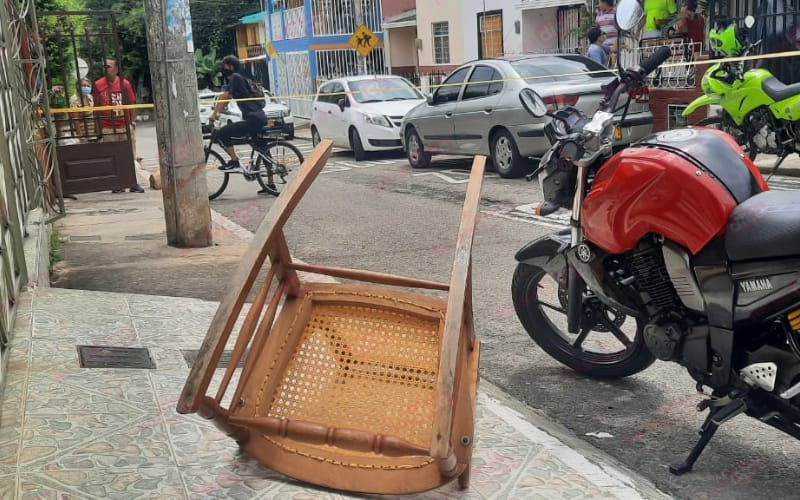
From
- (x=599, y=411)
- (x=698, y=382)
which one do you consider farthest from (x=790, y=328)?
(x=599, y=411)

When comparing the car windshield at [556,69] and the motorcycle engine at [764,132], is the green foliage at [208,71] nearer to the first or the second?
the car windshield at [556,69]

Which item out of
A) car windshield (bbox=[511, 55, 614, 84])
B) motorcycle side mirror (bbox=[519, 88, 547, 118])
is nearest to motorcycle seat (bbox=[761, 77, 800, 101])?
car windshield (bbox=[511, 55, 614, 84])

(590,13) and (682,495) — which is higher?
(590,13)

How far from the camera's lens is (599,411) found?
4.40m

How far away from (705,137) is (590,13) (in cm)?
1623

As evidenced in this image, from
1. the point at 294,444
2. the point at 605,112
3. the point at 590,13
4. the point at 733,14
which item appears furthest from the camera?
the point at 590,13

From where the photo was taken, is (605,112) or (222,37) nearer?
(605,112)

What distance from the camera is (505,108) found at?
12.3m

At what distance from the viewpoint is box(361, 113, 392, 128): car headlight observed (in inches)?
646

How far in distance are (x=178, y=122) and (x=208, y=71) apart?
41.2 m

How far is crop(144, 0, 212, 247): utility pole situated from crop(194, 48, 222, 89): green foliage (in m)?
40.6

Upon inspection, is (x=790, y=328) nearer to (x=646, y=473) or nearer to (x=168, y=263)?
(x=646, y=473)

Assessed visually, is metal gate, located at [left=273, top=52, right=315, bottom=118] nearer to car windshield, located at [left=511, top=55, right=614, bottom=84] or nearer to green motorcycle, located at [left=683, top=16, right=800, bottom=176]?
car windshield, located at [left=511, top=55, right=614, bottom=84]

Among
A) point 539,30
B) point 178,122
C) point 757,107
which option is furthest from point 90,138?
point 539,30
